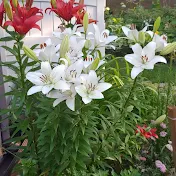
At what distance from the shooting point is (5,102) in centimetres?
247

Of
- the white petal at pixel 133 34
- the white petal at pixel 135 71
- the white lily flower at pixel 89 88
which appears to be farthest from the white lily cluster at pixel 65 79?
the white petal at pixel 133 34

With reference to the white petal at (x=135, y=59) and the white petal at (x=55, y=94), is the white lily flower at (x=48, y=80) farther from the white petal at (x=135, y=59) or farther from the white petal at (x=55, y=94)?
the white petal at (x=135, y=59)

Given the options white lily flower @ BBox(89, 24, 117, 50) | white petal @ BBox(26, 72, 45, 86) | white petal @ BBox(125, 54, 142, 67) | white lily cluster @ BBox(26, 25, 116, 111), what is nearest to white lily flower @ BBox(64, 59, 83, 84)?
white lily cluster @ BBox(26, 25, 116, 111)

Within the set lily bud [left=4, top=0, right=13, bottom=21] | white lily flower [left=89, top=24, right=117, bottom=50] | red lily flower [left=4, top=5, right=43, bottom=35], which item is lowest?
white lily flower [left=89, top=24, right=117, bottom=50]

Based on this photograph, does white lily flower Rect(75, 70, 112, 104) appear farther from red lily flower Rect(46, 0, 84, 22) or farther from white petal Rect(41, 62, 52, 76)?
red lily flower Rect(46, 0, 84, 22)

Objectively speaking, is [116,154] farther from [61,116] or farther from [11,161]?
[11,161]

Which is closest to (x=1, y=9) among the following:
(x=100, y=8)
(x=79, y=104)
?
(x=79, y=104)

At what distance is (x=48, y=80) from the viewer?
132 centimetres

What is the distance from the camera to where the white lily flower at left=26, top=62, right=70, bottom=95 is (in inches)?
50.2

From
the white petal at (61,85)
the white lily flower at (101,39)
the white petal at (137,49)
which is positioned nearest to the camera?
the white petal at (61,85)

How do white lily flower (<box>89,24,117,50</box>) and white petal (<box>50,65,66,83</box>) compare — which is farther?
white lily flower (<box>89,24,117,50</box>)

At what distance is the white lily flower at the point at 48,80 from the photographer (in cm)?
127

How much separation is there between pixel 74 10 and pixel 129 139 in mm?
913

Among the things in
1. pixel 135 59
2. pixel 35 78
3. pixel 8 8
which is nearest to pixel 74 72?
pixel 35 78
